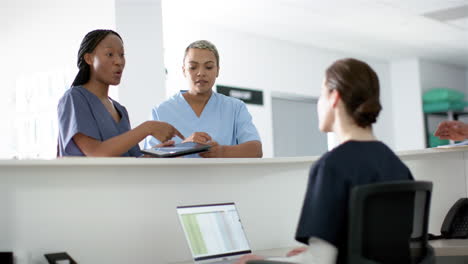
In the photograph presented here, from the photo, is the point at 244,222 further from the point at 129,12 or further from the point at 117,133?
the point at 129,12

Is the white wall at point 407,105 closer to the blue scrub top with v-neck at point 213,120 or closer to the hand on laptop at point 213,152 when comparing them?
the blue scrub top with v-neck at point 213,120

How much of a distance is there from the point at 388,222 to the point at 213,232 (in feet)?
2.63

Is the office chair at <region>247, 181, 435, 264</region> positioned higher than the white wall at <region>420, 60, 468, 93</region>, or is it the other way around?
the white wall at <region>420, 60, 468, 93</region>

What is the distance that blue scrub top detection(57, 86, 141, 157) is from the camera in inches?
87.7

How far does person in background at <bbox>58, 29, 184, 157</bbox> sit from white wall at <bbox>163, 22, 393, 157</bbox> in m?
3.82

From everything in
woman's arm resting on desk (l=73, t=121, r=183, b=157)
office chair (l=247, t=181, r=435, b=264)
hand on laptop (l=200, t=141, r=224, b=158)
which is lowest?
office chair (l=247, t=181, r=435, b=264)

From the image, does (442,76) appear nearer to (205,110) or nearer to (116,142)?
(205,110)

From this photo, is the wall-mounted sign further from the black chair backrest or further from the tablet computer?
the black chair backrest

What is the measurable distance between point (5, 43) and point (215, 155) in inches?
146

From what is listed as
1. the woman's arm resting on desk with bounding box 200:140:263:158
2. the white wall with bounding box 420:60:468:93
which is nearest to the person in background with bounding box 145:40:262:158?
the woman's arm resting on desk with bounding box 200:140:263:158

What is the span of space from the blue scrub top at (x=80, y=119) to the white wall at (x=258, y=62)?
3.95 m

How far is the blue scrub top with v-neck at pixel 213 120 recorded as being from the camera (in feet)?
9.13

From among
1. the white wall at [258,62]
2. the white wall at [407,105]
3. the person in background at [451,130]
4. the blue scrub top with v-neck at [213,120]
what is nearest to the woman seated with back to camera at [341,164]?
the blue scrub top with v-neck at [213,120]

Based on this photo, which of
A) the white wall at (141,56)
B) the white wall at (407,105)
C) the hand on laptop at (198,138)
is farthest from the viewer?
the white wall at (407,105)
